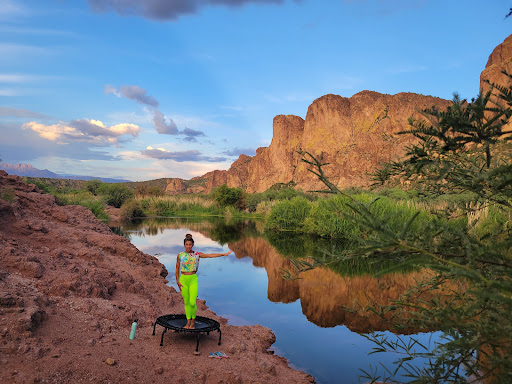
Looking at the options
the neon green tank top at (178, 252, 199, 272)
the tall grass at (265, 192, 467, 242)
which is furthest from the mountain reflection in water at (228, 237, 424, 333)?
the neon green tank top at (178, 252, 199, 272)

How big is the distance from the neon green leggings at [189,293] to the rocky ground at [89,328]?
388 mm

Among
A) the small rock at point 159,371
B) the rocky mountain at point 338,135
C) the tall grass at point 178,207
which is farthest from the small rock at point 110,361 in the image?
the rocky mountain at point 338,135

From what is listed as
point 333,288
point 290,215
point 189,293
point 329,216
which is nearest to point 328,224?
point 329,216

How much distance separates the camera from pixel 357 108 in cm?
12781

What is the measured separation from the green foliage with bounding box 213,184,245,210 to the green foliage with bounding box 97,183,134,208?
1207 centimetres

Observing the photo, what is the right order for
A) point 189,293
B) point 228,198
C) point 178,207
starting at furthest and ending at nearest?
point 228,198, point 178,207, point 189,293

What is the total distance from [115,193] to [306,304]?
41673mm

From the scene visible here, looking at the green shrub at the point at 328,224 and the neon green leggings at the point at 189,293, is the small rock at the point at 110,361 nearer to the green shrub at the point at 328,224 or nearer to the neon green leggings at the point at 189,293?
the neon green leggings at the point at 189,293

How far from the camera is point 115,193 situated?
4619cm

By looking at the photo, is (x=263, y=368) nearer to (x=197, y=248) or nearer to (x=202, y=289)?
(x=202, y=289)

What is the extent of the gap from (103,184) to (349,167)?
83.2 meters

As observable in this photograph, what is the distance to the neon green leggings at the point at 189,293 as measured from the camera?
217 inches

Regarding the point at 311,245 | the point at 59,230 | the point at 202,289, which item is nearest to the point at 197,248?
the point at 311,245

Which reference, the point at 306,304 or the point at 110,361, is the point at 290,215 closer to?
the point at 306,304
